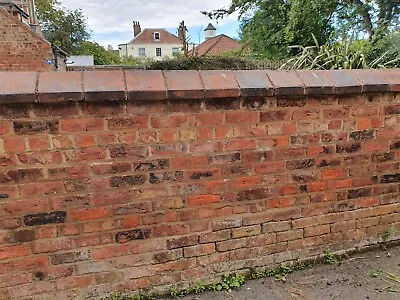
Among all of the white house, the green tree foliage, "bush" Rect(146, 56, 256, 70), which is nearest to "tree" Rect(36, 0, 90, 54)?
the green tree foliage

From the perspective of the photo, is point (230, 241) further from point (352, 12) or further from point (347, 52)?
point (352, 12)

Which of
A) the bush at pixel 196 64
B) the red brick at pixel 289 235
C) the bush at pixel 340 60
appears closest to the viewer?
the red brick at pixel 289 235

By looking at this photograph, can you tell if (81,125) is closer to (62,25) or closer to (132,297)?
(132,297)

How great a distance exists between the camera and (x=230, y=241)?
2129mm

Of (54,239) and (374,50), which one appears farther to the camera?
(374,50)

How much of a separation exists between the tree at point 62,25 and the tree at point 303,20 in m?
21.0

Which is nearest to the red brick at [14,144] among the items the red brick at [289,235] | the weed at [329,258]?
the red brick at [289,235]

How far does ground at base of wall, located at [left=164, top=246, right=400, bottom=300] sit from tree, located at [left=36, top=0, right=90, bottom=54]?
31477 millimetres

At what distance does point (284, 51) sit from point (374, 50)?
8549 millimetres

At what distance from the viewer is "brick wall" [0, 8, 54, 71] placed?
11.6 metres

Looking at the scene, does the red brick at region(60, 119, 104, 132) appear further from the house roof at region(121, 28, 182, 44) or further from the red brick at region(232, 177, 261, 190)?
the house roof at region(121, 28, 182, 44)

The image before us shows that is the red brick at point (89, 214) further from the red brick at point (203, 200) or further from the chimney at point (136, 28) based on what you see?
the chimney at point (136, 28)

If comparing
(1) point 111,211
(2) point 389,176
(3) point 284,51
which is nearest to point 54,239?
(1) point 111,211

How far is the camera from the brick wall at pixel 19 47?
11602 mm
